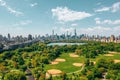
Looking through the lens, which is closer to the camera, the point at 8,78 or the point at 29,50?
the point at 8,78

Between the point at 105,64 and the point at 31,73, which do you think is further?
the point at 105,64

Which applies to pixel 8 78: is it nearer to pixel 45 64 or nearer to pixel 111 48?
pixel 45 64

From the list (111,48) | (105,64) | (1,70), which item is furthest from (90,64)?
(111,48)

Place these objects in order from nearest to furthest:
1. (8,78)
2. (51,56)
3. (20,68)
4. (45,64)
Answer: (8,78)
(20,68)
(45,64)
(51,56)

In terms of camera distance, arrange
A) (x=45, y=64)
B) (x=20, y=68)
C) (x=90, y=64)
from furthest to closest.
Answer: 1. (x=45, y=64)
2. (x=90, y=64)
3. (x=20, y=68)

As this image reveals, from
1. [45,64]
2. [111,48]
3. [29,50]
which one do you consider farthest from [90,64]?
[29,50]

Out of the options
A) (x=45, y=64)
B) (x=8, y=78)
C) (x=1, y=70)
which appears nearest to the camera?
(x=8, y=78)

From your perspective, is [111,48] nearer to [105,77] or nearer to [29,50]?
[29,50]

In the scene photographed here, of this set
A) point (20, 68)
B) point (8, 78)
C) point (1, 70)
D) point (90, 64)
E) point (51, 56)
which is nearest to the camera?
point (8, 78)
